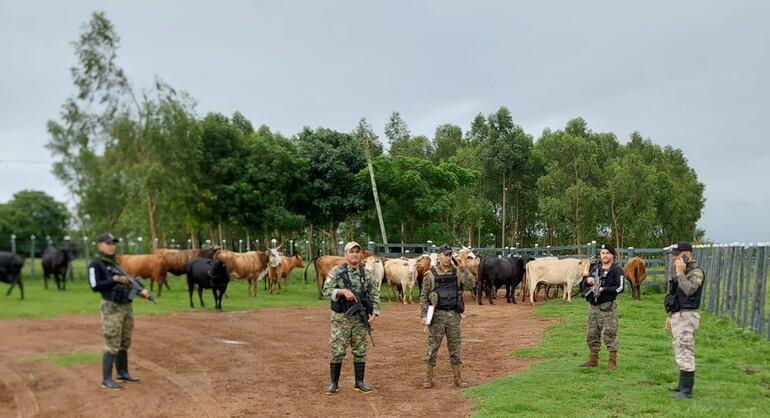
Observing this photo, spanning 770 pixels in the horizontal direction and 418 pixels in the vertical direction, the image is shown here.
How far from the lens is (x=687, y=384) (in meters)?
7.37

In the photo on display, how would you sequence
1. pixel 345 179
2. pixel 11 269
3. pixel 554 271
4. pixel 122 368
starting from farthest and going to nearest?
pixel 345 179 < pixel 554 271 < pixel 11 269 < pixel 122 368

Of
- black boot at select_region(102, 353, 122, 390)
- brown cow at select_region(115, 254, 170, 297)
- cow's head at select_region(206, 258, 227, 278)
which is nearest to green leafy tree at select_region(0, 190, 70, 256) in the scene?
brown cow at select_region(115, 254, 170, 297)

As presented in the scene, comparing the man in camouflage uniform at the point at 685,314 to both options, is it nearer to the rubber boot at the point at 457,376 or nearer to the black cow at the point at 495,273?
the rubber boot at the point at 457,376

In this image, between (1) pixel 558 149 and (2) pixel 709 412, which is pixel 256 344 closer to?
(2) pixel 709 412

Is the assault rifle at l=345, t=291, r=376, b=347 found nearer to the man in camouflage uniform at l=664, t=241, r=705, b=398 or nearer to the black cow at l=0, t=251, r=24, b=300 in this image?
the man in camouflage uniform at l=664, t=241, r=705, b=398

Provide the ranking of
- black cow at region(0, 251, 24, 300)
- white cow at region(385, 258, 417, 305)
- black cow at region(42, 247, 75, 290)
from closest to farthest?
black cow at region(0, 251, 24, 300) → black cow at region(42, 247, 75, 290) → white cow at region(385, 258, 417, 305)

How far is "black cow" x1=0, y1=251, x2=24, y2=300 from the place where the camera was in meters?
14.9

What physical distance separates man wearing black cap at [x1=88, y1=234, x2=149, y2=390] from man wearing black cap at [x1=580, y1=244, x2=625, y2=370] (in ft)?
21.2

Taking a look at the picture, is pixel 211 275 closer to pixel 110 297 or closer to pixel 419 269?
pixel 419 269

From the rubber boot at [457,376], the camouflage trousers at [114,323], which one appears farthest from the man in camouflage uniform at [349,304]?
the camouflage trousers at [114,323]

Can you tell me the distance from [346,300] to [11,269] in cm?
1182

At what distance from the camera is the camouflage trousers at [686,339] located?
288 inches

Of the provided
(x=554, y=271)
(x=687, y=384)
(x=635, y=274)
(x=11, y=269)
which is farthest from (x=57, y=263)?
(x=635, y=274)

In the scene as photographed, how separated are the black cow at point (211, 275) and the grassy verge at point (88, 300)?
0.53 m
